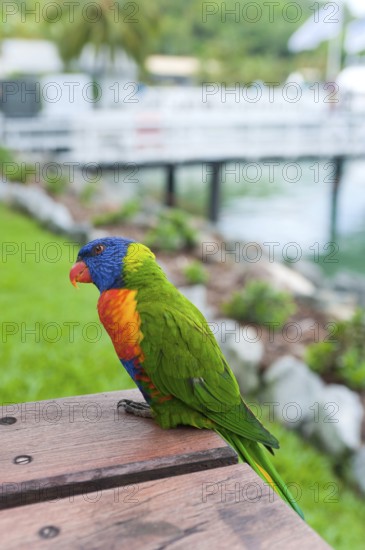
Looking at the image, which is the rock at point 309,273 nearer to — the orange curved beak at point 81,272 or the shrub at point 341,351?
the shrub at point 341,351

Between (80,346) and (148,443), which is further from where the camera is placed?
(80,346)

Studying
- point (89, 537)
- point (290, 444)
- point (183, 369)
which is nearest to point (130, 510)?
point (89, 537)

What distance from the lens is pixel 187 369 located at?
3.89 ft

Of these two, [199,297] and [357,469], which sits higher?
[199,297]

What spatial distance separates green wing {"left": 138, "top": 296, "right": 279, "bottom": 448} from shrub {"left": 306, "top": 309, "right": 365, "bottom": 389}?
2.54 metres

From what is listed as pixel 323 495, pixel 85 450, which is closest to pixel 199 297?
pixel 323 495

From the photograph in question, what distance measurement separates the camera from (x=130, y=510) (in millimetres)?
822

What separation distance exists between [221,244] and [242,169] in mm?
9092

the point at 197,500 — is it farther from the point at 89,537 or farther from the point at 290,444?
the point at 290,444

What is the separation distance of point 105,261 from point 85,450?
39 cm

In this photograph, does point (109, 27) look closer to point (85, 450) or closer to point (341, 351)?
point (341, 351)

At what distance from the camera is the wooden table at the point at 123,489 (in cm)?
77

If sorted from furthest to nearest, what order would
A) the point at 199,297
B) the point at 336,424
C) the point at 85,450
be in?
1. the point at 199,297
2. the point at 336,424
3. the point at 85,450

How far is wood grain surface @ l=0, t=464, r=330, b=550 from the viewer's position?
0.75 m
